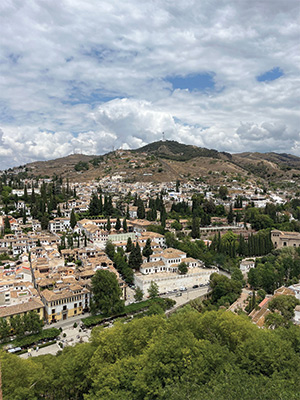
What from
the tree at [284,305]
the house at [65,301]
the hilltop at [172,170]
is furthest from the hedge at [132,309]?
the hilltop at [172,170]

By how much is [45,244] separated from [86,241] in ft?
16.7

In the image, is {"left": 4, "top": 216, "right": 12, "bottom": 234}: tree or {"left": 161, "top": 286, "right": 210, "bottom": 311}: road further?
{"left": 4, "top": 216, "right": 12, "bottom": 234}: tree

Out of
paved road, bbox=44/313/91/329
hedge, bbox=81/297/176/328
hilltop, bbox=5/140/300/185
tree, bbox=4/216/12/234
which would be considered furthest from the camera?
hilltop, bbox=5/140/300/185

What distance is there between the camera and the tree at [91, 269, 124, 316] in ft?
77.7

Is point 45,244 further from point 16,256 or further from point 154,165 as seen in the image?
point 154,165

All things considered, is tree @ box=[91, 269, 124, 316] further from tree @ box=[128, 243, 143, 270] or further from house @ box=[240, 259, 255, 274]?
house @ box=[240, 259, 255, 274]

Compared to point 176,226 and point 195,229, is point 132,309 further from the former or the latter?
point 176,226

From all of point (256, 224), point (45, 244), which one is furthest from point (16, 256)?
point (256, 224)

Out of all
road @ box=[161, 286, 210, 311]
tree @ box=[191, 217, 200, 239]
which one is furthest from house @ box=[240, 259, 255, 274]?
tree @ box=[191, 217, 200, 239]

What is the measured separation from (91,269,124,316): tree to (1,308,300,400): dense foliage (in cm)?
874

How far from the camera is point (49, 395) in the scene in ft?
41.3

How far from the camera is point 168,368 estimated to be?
1115 centimetres

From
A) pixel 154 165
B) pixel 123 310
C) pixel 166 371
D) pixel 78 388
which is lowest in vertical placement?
pixel 123 310

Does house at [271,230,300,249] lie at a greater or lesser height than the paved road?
greater
